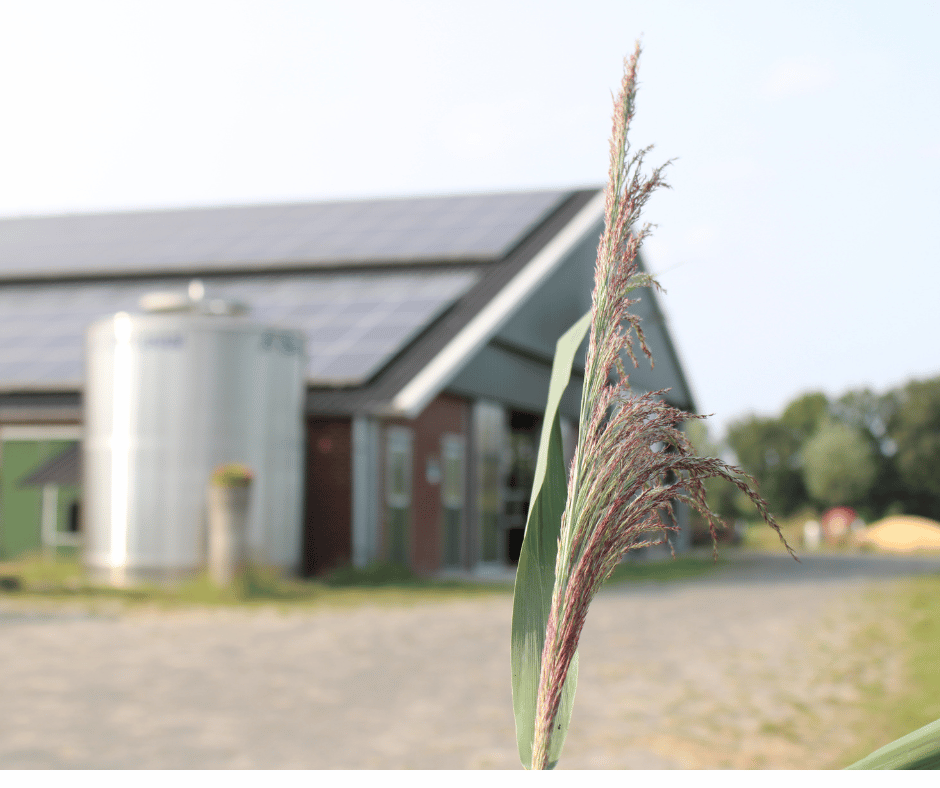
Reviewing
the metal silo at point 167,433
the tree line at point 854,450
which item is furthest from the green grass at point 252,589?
the tree line at point 854,450

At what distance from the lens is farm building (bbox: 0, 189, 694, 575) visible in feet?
58.1

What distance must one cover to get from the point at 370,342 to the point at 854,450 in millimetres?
38299

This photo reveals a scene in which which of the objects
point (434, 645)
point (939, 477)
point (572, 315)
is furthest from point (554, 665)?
point (939, 477)

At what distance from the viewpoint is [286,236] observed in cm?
2455

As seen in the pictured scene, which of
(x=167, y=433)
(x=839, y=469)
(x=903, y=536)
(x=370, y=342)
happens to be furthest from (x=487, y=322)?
(x=839, y=469)

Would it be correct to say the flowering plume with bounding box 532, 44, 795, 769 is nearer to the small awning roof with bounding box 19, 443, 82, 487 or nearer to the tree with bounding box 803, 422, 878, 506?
the small awning roof with bounding box 19, 443, 82, 487

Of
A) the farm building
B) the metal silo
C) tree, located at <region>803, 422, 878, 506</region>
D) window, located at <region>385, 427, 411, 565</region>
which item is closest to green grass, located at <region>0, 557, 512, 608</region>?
the metal silo

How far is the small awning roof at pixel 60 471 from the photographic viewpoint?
17.5 meters

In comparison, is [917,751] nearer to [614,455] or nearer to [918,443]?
[614,455]

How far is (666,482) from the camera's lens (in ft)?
3.00

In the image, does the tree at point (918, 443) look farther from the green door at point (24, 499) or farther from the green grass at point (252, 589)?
the green door at point (24, 499)

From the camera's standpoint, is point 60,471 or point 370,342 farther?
point 370,342
